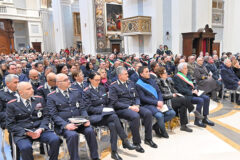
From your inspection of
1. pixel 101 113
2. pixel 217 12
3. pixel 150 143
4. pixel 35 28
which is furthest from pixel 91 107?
pixel 35 28

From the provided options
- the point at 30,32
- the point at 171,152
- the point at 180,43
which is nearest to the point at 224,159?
the point at 171,152

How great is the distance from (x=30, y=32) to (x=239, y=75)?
850 inches

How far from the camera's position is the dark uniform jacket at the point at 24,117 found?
8.91 ft

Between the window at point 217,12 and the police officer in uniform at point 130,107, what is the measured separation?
1288cm

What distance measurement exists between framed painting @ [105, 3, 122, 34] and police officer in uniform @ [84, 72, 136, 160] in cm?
1676

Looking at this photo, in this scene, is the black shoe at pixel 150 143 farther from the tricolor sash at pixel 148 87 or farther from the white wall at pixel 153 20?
the white wall at pixel 153 20

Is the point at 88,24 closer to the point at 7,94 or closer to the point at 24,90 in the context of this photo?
the point at 7,94

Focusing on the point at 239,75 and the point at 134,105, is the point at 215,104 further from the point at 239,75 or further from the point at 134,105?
the point at 134,105

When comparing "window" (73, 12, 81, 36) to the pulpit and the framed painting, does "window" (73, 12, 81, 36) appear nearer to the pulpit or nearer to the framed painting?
the framed painting

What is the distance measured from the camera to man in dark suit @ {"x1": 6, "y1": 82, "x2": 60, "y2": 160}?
2682 mm

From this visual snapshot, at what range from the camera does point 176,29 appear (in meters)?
11.8

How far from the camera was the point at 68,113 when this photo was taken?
10.1 ft

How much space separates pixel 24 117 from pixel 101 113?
1163 mm

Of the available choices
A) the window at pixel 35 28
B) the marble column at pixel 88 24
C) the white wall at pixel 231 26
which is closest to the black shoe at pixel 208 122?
the white wall at pixel 231 26
